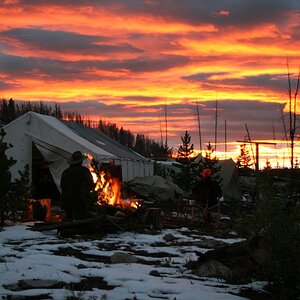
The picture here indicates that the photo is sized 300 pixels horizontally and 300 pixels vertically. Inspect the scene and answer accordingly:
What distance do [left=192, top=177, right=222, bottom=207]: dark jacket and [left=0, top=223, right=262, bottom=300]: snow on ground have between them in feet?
14.7

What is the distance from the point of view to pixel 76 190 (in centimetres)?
1241

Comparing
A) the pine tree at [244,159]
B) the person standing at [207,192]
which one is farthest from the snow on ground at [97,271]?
the pine tree at [244,159]

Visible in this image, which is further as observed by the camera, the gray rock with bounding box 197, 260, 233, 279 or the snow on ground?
the gray rock with bounding box 197, 260, 233, 279

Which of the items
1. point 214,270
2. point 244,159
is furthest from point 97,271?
point 244,159

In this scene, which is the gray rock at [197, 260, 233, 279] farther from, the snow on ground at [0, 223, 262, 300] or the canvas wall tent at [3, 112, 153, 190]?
the canvas wall tent at [3, 112, 153, 190]

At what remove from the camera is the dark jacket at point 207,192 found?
49.9 feet

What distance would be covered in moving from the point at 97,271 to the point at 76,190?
5.39 metres

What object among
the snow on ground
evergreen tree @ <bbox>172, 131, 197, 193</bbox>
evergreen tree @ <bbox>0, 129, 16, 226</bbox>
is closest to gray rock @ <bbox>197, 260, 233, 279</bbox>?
the snow on ground

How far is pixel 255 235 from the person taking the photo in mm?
6824

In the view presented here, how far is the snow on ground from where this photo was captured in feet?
19.4

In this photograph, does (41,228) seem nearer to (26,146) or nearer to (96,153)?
(96,153)

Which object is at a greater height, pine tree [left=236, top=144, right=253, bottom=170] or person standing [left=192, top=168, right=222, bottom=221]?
Answer: pine tree [left=236, top=144, right=253, bottom=170]

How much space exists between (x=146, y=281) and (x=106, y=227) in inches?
208

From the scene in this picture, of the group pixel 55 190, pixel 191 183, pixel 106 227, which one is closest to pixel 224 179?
pixel 191 183
